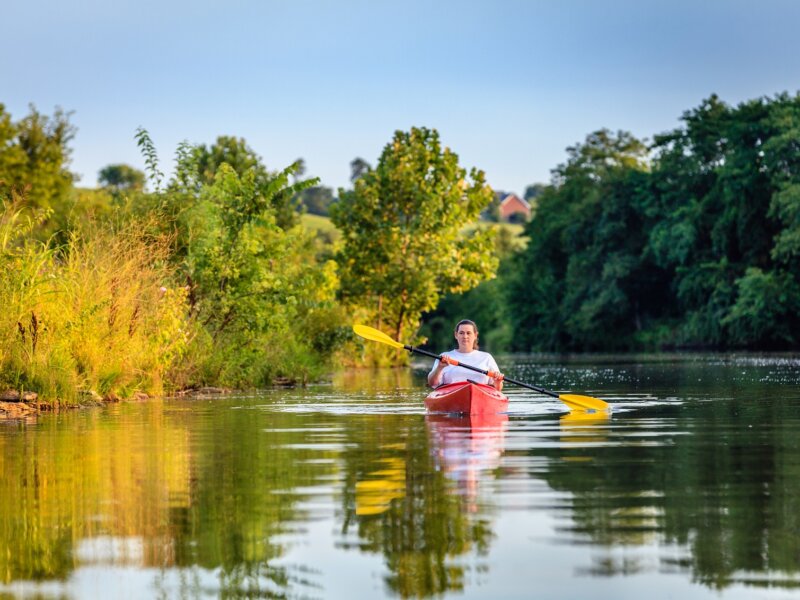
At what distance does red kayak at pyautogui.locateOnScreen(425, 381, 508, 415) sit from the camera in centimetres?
2020

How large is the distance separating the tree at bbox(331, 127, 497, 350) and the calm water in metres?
42.4

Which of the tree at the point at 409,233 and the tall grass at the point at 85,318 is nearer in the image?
the tall grass at the point at 85,318

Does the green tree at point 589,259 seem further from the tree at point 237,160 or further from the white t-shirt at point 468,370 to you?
the white t-shirt at point 468,370

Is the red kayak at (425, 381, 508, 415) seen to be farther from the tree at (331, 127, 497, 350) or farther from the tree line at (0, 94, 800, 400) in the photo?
the tree at (331, 127, 497, 350)

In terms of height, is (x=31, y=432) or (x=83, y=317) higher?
(x=83, y=317)

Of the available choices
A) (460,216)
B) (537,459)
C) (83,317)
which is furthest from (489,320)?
(537,459)

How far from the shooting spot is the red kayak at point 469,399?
2020cm

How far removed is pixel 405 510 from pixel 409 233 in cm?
5212

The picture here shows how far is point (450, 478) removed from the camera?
11594 mm

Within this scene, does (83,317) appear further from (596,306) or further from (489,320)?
(489,320)

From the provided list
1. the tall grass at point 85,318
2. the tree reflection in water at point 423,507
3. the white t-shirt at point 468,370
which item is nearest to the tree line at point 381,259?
the tall grass at point 85,318

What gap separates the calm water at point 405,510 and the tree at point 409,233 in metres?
42.4

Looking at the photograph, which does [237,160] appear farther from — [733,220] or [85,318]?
[85,318]

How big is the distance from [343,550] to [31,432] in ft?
34.2
